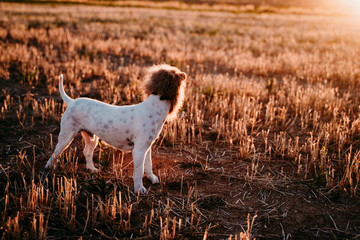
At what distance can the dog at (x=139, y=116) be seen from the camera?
3393 mm

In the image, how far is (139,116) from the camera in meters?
3.49

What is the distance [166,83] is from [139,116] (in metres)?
0.56

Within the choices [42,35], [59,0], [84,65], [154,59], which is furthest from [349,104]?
[59,0]

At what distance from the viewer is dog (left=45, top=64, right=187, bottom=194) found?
134 inches

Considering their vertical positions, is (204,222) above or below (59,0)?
below

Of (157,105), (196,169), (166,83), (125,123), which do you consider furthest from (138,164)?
(196,169)

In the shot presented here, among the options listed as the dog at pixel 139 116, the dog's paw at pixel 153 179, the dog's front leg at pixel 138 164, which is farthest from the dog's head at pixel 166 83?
the dog's paw at pixel 153 179

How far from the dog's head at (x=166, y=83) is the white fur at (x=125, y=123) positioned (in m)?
0.10

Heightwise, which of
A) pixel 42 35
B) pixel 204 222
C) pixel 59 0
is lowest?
pixel 204 222

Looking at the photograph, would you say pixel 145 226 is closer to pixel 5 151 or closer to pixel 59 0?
pixel 5 151

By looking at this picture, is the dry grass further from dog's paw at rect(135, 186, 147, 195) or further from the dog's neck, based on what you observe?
the dog's neck

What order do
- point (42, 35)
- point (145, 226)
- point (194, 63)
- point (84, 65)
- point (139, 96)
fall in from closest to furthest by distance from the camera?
point (145, 226) → point (139, 96) → point (84, 65) → point (194, 63) → point (42, 35)

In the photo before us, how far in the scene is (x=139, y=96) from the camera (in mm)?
7012

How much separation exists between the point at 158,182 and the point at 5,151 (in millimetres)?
2777
